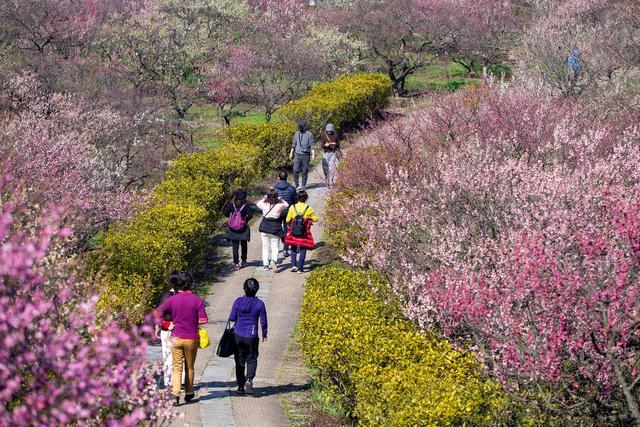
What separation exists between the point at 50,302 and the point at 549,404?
611cm

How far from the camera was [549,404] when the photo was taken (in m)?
10.4

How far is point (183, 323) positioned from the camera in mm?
11758

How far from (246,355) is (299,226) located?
19.0 ft

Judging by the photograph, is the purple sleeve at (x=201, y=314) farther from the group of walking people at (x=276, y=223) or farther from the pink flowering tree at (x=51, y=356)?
the group of walking people at (x=276, y=223)

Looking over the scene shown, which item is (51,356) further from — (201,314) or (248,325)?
(248,325)

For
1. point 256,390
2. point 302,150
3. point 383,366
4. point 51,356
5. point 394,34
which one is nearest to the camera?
point 51,356

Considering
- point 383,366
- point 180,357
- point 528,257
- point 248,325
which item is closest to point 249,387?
point 248,325

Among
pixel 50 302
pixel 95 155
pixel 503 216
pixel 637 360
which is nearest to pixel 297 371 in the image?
pixel 503 216

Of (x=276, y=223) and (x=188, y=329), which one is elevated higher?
(x=276, y=223)

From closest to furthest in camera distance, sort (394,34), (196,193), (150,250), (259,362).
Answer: (259,362), (150,250), (196,193), (394,34)

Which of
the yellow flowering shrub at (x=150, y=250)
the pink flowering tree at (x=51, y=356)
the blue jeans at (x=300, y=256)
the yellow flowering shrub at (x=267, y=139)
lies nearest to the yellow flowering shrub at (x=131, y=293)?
the yellow flowering shrub at (x=150, y=250)

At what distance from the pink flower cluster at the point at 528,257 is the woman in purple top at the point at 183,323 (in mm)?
2836

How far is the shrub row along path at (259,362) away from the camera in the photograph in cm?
1205

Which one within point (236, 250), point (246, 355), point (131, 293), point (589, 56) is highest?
point (589, 56)
